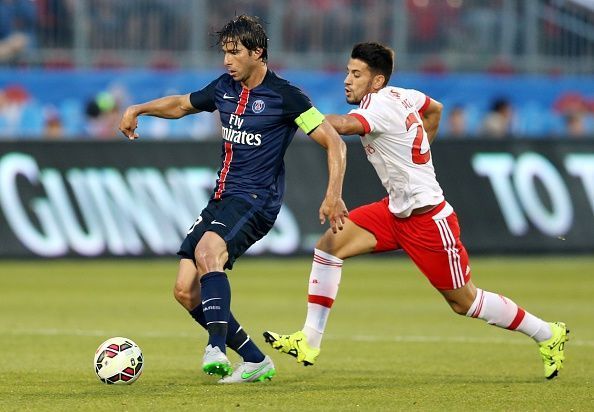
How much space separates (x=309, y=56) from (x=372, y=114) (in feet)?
47.0

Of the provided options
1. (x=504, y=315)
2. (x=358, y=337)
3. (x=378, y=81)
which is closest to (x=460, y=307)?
(x=504, y=315)

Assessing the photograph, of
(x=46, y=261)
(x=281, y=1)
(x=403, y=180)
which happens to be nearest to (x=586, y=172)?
(x=281, y=1)

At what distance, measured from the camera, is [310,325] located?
9.04m

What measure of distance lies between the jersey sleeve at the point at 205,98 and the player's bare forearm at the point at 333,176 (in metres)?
0.92

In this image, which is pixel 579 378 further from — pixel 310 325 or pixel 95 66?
pixel 95 66

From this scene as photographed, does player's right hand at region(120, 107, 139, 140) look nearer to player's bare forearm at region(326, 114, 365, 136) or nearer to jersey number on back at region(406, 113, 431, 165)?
player's bare forearm at region(326, 114, 365, 136)

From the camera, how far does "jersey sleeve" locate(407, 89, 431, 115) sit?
909cm

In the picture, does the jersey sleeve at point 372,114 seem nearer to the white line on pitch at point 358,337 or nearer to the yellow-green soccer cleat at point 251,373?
the yellow-green soccer cleat at point 251,373

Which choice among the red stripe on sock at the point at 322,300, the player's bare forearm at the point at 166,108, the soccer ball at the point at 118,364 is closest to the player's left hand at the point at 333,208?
the red stripe on sock at the point at 322,300

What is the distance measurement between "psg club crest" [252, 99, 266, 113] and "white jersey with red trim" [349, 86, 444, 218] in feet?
2.35

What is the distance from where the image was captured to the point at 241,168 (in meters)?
8.55

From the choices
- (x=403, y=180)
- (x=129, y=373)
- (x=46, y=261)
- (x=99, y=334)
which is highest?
(x=403, y=180)

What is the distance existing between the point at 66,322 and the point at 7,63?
33.0 ft

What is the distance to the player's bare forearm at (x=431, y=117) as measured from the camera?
30.5 ft
